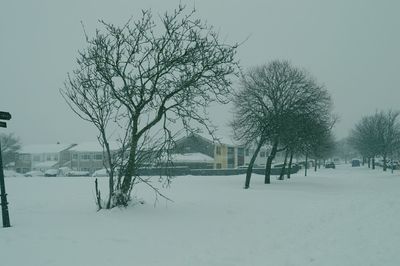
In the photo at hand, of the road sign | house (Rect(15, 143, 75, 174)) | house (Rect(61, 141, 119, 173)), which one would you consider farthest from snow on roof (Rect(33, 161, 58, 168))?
the road sign

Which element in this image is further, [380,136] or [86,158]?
[86,158]

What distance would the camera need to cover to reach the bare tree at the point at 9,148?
89.0 meters

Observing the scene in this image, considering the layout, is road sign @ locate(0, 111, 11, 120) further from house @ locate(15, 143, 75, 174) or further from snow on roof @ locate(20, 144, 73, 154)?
snow on roof @ locate(20, 144, 73, 154)

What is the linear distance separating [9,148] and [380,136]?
7659 centimetres

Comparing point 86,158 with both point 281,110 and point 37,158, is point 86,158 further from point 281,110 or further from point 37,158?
point 281,110

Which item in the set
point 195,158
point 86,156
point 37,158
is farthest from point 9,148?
point 195,158

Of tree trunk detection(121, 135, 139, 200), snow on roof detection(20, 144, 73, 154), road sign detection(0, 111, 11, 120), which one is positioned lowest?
tree trunk detection(121, 135, 139, 200)

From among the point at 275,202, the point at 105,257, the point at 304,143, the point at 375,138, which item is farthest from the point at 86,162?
the point at 105,257

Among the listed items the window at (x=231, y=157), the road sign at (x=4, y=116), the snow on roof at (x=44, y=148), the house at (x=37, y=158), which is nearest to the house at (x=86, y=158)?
the house at (x=37, y=158)

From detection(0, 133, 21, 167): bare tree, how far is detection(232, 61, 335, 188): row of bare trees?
237 ft

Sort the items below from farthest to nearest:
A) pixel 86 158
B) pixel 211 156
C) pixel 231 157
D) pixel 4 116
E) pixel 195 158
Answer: pixel 86 158 < pixel 231 157 < pixel 211 156 < pixel 195 158 < pixel 4 116

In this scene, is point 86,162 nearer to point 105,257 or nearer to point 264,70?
point 264,70

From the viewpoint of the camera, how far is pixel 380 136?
69.6 m

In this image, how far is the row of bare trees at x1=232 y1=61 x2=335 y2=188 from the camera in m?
28.8
